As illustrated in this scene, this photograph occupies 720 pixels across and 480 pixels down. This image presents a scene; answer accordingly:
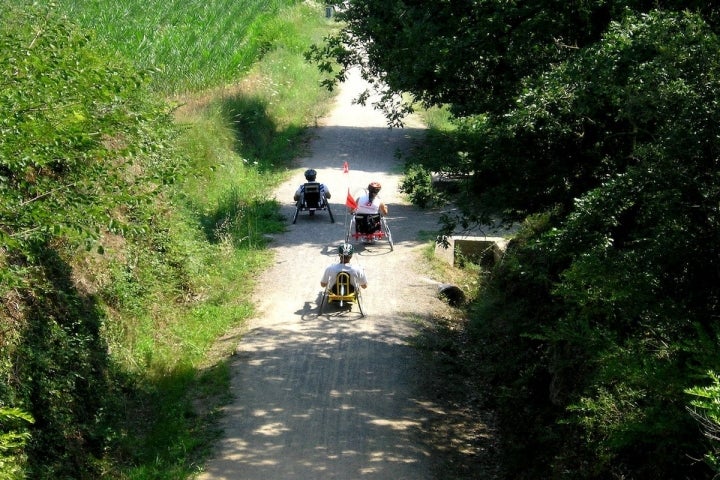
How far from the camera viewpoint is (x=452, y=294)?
55.0 feet

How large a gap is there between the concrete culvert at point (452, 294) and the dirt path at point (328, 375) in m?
0.23

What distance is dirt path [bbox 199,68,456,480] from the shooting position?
10531 mm

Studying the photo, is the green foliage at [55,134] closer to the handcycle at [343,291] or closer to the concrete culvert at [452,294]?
the handcycle at [343,291]

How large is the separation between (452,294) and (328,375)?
4587mm

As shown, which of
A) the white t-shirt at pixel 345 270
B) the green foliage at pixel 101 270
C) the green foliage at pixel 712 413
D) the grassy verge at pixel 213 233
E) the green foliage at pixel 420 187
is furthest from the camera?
the green foliage at pixel 420 187

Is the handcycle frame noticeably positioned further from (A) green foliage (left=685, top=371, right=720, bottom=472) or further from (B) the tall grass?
(A) green foliage (left=685, top=371, right=720, bottom=472)

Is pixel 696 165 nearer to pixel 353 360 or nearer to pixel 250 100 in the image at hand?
pixel 353 360

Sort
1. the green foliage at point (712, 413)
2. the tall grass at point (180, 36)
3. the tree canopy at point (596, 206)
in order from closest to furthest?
the green foliage at point (712, 413)
the tree canopy at point (596, 206)
the tall grass at point (180, 36)

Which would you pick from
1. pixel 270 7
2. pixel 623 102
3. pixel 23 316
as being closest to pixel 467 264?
pixel 623 102

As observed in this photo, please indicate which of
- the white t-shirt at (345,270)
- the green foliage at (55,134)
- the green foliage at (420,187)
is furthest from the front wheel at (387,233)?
the green foliage at (55,134)

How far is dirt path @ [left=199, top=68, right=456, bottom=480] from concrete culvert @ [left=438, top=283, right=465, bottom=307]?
226mm

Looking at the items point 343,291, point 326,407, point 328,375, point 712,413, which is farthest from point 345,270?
point 712,413

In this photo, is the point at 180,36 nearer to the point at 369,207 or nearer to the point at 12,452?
the point at 369,207

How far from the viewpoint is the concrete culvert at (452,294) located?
656 inches
